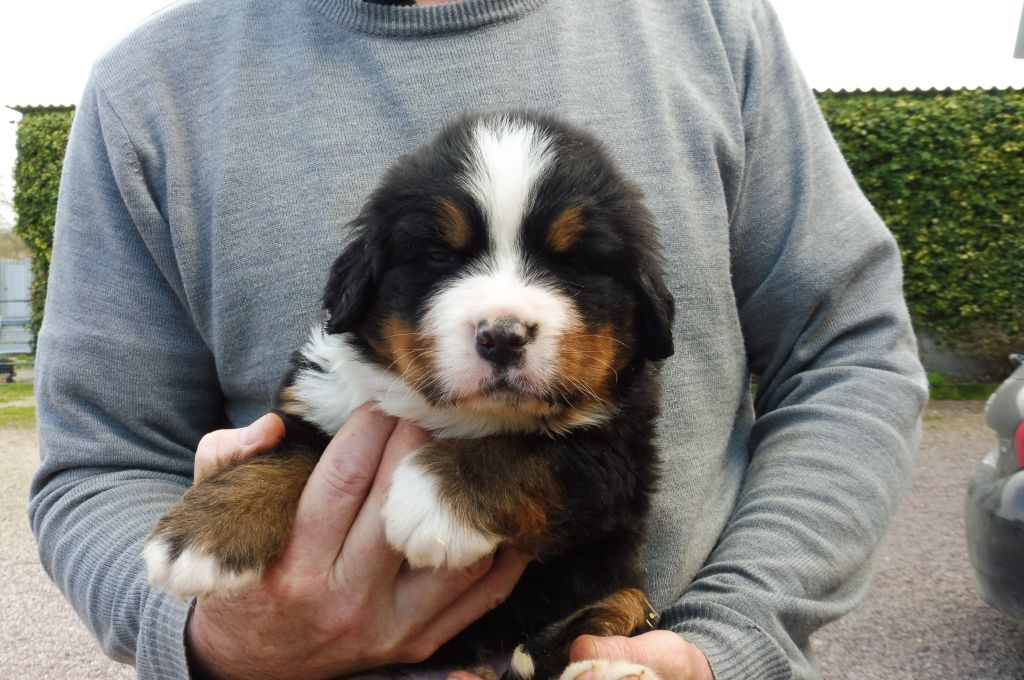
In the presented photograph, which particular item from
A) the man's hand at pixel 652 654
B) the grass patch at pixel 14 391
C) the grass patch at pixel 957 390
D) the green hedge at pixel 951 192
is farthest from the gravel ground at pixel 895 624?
the grass patch at pixel 14 391

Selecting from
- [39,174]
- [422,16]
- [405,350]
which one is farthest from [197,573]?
[39,174]

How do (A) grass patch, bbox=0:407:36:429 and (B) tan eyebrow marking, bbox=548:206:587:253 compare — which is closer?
(B) tan eyebrow marking, bbox=548:206:587:253

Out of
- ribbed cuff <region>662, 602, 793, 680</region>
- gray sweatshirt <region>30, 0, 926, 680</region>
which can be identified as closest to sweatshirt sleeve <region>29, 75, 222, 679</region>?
gray sweatshirt <region>30, 0, 926, 680</region>

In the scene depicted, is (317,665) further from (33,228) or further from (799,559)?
(33,228)

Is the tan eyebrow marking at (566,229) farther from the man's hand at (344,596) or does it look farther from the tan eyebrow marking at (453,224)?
the man's hand at (344,596)

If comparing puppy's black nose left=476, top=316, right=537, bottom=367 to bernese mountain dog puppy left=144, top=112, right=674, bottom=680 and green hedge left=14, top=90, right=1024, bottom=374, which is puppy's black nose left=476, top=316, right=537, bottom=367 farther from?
green hedge left=14, top=90, right=1024, bottom=374

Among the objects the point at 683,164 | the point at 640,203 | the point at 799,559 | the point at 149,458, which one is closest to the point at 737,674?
the point at 799,559

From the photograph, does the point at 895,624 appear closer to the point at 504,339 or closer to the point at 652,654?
the point at 652,654
